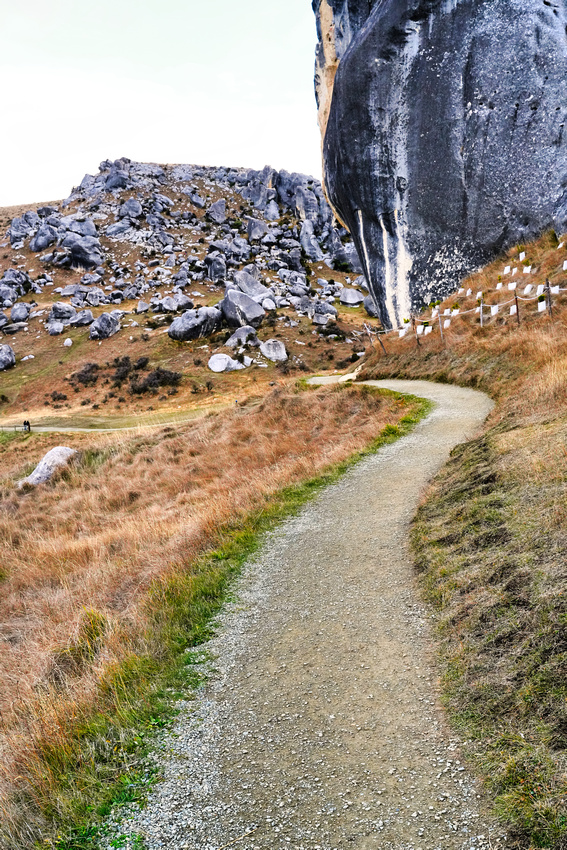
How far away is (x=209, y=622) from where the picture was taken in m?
6.29

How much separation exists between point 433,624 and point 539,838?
2443 mm

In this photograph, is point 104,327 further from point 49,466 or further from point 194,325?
point 49,466

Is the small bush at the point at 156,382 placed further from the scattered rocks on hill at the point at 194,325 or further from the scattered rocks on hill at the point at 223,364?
the scattered rocks on hill at the point at 194,325

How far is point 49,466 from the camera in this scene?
2267cm

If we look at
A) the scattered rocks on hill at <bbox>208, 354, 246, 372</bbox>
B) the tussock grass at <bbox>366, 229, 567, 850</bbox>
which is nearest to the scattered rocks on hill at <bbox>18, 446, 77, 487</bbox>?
the tussock grass at <bbox>366, 229, 567, 850</bbox>

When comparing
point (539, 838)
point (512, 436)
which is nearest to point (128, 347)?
point (512, 436)

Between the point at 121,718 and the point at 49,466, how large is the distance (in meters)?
20.0

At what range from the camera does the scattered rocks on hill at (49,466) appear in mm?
21953

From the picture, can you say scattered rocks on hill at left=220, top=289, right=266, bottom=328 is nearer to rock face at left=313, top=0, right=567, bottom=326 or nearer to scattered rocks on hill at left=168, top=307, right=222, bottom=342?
scattered rocks on hill at left=168, top=307, right=222, bottom=342

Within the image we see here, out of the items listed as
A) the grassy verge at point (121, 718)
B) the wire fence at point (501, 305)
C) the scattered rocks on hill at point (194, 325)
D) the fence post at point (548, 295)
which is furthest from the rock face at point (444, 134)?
the scattered rocks on hill at point (194, 325)

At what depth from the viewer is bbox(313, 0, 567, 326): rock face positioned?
2233 centimetres

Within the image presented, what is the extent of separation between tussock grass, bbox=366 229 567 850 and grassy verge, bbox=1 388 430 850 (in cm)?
246

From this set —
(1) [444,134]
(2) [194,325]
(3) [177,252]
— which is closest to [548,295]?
(1) [444,134]

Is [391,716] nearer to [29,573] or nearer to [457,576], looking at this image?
[457,576]
